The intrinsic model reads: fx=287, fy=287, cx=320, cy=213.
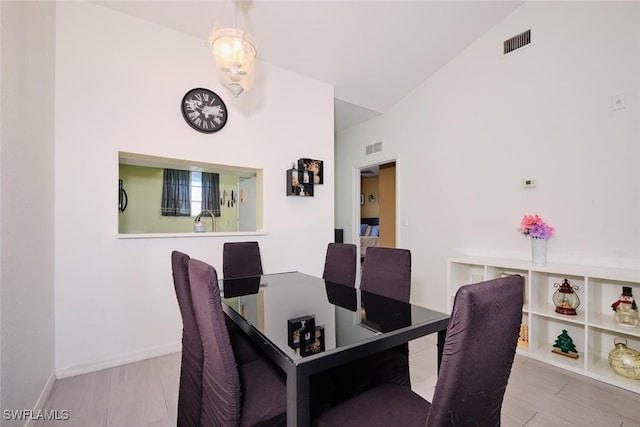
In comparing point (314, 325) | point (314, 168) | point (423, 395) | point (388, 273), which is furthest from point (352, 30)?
point (423, 395)

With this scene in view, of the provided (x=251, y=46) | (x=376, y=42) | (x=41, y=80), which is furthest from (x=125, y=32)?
(x=376, y=42)

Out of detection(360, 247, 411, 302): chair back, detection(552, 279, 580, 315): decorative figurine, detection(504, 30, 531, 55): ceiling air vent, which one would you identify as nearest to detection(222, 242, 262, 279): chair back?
detection(360, 247, 411, 302): chair back

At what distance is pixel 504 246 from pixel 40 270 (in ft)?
12.8

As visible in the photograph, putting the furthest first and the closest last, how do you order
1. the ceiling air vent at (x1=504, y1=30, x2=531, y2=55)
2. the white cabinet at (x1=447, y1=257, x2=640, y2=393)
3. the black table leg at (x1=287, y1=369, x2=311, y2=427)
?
the ceiling air vent at (x1=504, y1=30, x2=531, y2=55), the white cabinet at (x1=447, y1=257, x2=640, y2=393), the black table leg at (x1=287, y1=369, x2=311, y2=427)

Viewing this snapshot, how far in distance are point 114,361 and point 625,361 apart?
12.6ft

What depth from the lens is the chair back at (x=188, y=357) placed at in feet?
4.00

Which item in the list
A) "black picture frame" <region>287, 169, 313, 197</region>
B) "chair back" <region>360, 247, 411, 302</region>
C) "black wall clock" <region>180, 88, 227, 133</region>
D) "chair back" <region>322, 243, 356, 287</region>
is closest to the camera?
"chair back" <region>360, 247, 411, 302</region>

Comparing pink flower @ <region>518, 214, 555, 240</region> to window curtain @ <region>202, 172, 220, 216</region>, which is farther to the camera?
window curtain @ <region>202, 172, 220, 216</region>

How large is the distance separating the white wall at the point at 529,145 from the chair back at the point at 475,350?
235cm

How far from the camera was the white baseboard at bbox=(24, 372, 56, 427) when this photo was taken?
5.25ft

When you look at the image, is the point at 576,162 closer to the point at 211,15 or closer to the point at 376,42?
the point at 376,42

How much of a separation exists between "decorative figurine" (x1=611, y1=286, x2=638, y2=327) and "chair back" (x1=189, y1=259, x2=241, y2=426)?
2726 millimetres

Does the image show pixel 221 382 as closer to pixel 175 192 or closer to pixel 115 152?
pixel 115 152

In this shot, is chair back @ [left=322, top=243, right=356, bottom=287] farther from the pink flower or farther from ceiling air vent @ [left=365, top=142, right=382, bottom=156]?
ceiling air vent @ [left=365, top=142, right=382, bottom=156]
